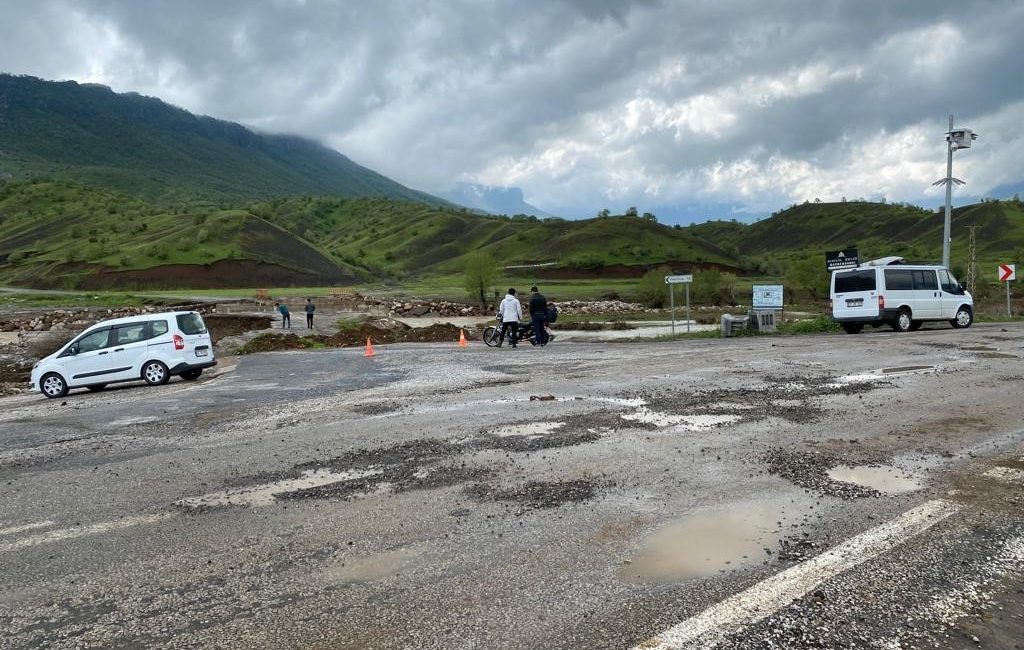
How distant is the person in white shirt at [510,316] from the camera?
21672mm

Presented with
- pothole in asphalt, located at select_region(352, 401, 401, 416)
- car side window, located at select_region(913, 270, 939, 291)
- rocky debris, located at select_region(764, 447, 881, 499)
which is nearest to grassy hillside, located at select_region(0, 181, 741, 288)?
car side window, located at select_region(913, 270, 939, 291)

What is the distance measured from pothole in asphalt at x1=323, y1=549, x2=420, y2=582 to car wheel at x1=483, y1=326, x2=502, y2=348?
708 inches

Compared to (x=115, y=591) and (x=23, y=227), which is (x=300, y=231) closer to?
(x=23, y=227)

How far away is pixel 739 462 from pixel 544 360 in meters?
10.9

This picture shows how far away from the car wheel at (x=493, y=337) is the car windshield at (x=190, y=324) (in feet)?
29.3

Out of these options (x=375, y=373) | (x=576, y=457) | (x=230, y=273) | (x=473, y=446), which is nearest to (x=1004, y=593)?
(x=576, y=457)

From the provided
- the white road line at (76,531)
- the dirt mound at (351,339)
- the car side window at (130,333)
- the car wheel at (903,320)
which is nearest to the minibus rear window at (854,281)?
the car wheel at (903,320)

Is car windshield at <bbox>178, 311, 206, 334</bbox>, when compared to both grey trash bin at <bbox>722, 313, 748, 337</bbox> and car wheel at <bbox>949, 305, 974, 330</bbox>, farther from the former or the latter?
car wheel at <bbox>949, 305, 974, 330</bbox>

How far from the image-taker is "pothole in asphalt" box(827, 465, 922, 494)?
585 centimetres

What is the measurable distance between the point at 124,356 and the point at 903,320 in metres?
23.2

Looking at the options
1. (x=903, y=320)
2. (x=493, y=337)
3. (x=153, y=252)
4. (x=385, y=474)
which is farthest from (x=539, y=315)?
(x=153, y=252)

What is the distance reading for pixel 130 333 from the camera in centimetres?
1694

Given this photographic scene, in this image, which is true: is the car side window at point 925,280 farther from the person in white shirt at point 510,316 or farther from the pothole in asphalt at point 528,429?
the pothole in asphalt at point 528,429

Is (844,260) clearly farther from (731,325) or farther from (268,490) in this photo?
(268,490)
